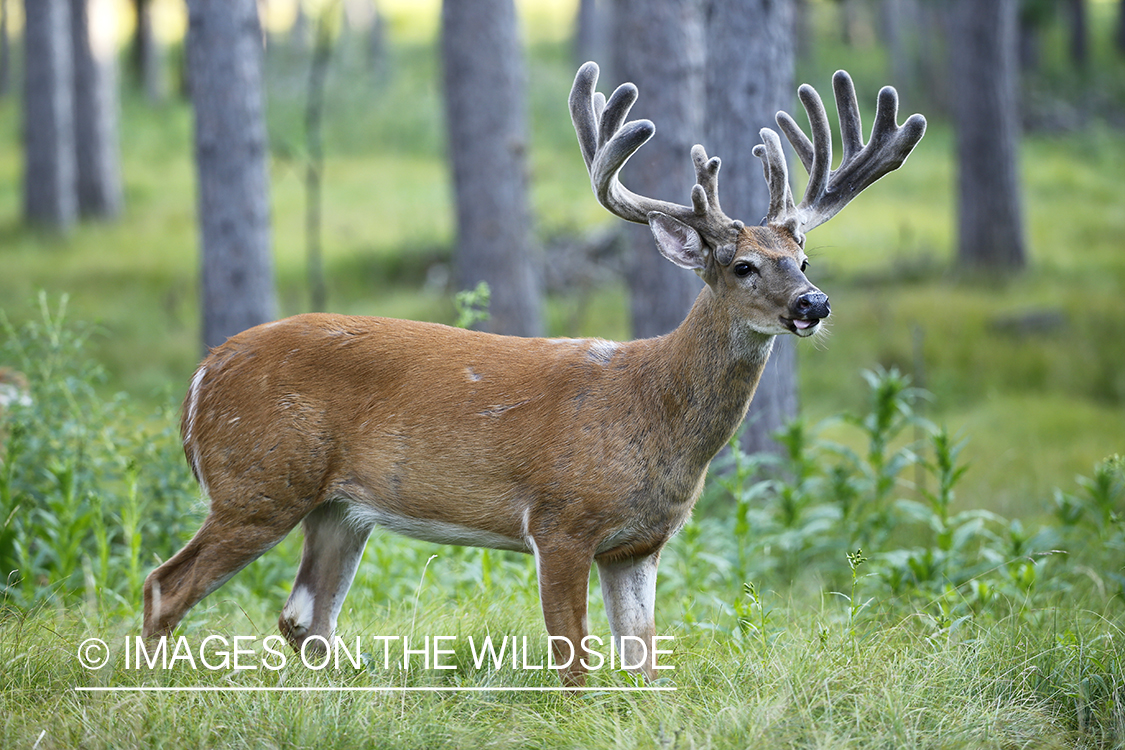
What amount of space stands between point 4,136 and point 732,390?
24764 mm

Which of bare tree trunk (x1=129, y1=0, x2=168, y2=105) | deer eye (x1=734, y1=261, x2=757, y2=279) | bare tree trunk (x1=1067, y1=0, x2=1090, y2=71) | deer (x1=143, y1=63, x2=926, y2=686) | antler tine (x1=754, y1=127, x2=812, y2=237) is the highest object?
bare tree trunk (x1=1067, y1=0, x2=1090, y2=71)

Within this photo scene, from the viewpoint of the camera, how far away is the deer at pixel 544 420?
3688 millimetres

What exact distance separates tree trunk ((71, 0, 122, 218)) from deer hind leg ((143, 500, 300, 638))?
1478 centimetres

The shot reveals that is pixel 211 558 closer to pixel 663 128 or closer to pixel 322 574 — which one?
pixel 322 574

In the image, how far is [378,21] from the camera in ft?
→ 105

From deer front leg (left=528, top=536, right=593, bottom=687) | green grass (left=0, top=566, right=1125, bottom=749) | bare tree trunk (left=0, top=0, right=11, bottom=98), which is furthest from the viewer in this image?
bare tree trunk (left=0, top=0, right=11, bottom=98)

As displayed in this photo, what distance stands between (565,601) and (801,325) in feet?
4.10

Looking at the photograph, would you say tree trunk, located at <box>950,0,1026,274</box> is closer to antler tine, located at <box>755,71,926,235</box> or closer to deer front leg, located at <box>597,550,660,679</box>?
antler tine, located at <box>755,71,926,235</box>

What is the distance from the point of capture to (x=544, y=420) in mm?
3797

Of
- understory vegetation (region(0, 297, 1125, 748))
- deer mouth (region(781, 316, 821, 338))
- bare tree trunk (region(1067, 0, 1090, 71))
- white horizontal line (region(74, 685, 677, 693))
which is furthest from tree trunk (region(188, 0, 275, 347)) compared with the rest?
bare tree trunk (region(1067, 0, 1090, 71))

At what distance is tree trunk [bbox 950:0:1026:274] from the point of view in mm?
12469

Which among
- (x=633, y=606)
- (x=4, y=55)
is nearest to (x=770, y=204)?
(x=633, y=606)

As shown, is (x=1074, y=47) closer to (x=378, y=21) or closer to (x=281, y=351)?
(x=378, y=21)

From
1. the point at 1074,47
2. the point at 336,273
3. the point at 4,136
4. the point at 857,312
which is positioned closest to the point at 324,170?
the point at 336,273
